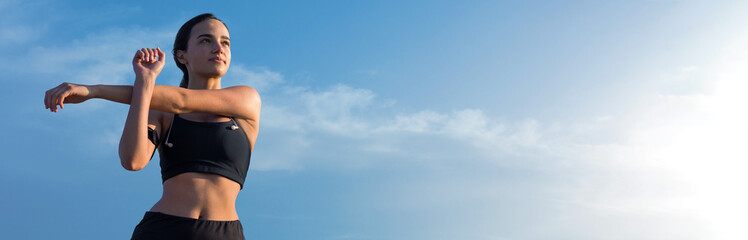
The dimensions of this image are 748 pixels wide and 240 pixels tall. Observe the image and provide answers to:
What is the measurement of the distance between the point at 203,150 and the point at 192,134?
0.17 meters

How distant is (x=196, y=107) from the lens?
15.4ft

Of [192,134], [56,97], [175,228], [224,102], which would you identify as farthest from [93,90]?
[175,228]

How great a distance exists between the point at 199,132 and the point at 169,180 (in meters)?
0.43

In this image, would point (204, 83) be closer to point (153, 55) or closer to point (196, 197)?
point (153, 55)

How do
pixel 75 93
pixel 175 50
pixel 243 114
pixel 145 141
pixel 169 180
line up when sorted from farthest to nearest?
pixel 175 50, pixel 243 114, pixel 169 180, pixel 145 141, pixel 75 93

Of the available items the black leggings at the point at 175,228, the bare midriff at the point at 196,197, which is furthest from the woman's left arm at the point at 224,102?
the black leggings at the point at 175,228

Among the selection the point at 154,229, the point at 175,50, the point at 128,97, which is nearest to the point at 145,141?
the point at 128,97

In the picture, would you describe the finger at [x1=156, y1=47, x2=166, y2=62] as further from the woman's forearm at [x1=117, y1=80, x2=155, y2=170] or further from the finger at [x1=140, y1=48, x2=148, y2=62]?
the woman's forearm at [x1=117, y1=80, x2=155, y2=170]

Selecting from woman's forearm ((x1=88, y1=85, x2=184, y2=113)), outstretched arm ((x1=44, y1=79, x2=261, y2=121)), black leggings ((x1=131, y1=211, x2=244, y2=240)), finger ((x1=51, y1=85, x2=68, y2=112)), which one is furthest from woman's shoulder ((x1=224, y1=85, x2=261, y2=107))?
finger ((x1=51, y1=85, x2=68, y2=112))

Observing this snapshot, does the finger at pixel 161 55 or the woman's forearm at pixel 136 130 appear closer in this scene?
the woman's forearm at pixel 136 130

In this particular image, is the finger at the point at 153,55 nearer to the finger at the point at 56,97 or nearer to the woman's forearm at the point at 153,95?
the woman's forearm at the point at 153,95

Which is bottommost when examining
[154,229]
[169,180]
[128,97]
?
[154,229]

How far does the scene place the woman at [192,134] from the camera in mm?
4336

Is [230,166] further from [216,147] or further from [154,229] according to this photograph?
[154,229]
